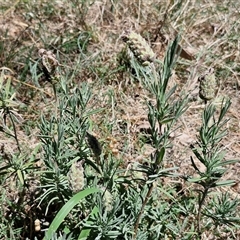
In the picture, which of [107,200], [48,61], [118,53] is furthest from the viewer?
[118,53]

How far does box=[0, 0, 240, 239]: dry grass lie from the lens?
8.33 feet

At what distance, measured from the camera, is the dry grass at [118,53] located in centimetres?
254

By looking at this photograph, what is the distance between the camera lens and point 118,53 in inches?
115

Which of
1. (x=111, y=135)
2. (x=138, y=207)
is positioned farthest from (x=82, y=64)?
(x=138, y=207)

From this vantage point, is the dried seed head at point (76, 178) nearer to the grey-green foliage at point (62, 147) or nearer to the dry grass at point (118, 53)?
the grey-green foliage at point (62, 147)

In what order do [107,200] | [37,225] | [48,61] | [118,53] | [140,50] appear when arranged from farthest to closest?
[118,53]
[37,225]
[107,200]
[48,61]
[140,50]

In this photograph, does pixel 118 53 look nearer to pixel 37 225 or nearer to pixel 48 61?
pixel 37 225

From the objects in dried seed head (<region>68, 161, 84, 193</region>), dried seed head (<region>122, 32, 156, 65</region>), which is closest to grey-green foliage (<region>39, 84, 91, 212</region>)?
dried seed head (<region>68, 161, 84, 193</region>)

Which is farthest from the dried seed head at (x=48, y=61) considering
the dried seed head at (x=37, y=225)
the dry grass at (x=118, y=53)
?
the dry grass at (x=118, y=53)

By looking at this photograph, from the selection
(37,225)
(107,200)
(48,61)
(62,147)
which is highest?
(48,61)

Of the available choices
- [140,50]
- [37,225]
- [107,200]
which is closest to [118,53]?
[37,225]

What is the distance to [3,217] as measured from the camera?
80.1 inches

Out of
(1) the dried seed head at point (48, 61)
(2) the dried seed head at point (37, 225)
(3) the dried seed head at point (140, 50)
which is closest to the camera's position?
(3) the dried seed head at point (140, 50)

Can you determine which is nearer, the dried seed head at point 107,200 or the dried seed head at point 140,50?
the dried seed head at point 140,50
